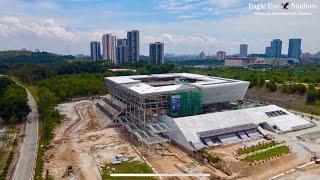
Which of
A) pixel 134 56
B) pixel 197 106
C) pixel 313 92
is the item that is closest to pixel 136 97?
pixel 197 106

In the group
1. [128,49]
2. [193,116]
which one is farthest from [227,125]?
[128,49]

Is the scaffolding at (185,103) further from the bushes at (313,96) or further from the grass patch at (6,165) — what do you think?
the bushes at (313,96)

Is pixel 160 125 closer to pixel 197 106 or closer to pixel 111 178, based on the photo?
pixel 197 106

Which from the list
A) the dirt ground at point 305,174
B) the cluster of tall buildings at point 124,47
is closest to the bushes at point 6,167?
the dirt ground at point 305,174

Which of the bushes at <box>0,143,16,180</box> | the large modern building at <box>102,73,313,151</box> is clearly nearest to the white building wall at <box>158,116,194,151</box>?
the large modern building at <box>102,73,313,151</box>

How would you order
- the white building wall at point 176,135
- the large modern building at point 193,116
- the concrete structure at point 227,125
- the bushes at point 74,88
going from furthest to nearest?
1. the bushes at point 74,88
2. the large modern building at point 193,116
3. the concrete structure at point 227,125
4. the white building wall at point 176,135

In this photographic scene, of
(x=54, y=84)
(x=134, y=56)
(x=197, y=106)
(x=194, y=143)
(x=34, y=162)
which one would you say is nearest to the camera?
(x=34, y=162)
